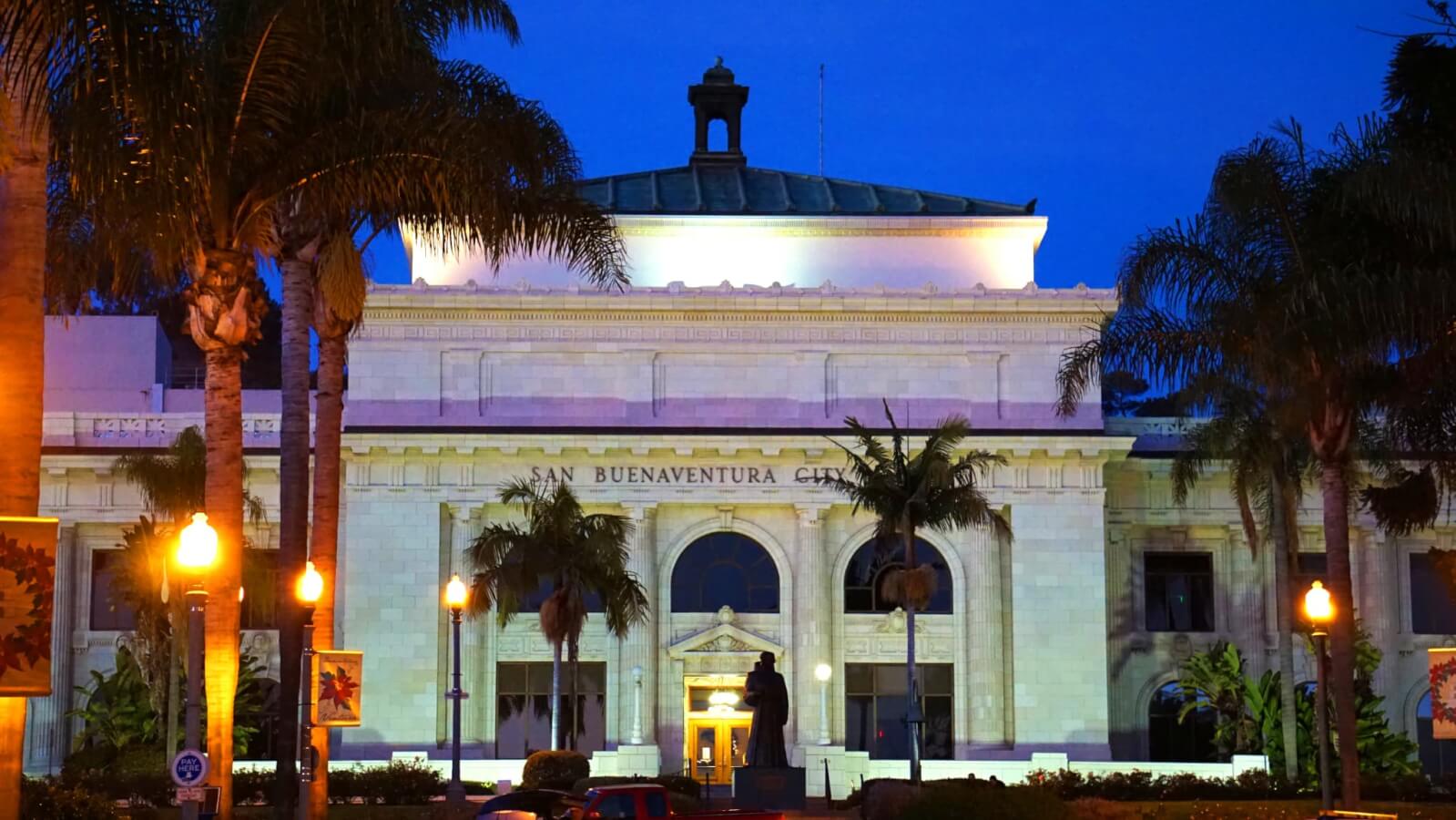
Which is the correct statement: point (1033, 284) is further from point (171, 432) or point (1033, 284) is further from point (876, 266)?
point (171, 432)

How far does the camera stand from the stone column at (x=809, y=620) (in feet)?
192

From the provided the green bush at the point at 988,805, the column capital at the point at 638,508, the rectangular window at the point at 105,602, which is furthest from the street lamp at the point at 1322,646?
the rectangular window at the point at 105,602

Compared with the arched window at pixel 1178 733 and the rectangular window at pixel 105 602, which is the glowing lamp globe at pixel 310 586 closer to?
the rectangular window at pixel 105 602

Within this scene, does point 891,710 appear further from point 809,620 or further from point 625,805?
point 625,805

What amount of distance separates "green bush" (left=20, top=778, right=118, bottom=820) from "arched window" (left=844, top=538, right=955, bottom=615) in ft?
118

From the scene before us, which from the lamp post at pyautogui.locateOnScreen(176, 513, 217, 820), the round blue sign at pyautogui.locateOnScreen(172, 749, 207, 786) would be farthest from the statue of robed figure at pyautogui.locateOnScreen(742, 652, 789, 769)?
the round blue sign at pyautogui.locateOnScreen(172, 749, 207, 786)

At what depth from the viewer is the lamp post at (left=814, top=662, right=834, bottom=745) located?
2297 inches

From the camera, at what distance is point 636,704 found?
192ft

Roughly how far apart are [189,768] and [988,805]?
46.6 feet

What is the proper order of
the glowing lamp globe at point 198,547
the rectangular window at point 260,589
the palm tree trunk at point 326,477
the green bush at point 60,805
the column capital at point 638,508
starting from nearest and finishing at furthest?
1. the glowing lamp globe at point 198,547
2. the green bush at point 60,805
3. the palm tree trunk at point 326,477
4. the rectangular window at point 260,589
5. the column capital at point 638,508

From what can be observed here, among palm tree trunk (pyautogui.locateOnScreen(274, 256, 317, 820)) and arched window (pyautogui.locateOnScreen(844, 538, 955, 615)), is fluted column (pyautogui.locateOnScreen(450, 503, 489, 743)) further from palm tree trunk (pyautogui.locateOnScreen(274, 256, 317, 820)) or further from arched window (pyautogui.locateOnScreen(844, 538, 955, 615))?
palm tree trunk (pyautogui.locateOnScreen(274, 256, 317, 820))

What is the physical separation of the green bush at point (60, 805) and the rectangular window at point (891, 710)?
35347 millimetres

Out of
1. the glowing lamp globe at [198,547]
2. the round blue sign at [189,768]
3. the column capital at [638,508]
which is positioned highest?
the column capital at [638,508]

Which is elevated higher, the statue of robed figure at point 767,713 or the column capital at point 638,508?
the column capital at point 638,508
